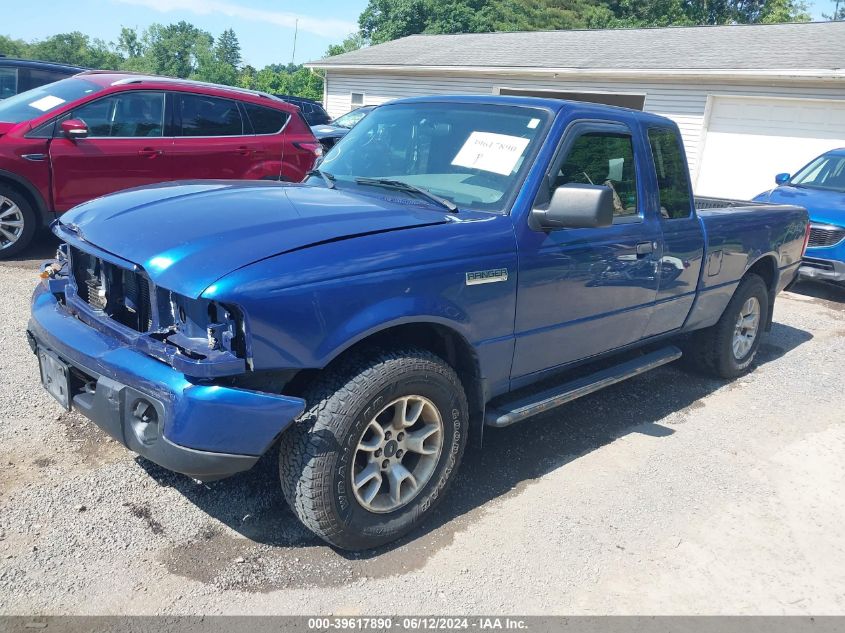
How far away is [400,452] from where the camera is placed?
3.16 metres

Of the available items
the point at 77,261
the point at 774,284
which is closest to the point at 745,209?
the point at 774,284

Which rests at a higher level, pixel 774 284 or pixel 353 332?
pixel 353 332

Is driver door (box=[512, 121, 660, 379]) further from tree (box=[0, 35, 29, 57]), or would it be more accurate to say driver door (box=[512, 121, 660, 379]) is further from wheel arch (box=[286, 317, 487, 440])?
tree (box=[0, 35, 29, 57])

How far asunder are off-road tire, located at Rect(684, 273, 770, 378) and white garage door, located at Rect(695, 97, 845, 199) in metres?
8.84

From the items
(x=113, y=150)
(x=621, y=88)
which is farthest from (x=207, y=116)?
(x=621, y=88)

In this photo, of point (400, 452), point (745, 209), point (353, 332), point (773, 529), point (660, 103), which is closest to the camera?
point (353, 332)

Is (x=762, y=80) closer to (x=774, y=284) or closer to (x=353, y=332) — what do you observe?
(x=774, y=284)

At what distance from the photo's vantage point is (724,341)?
5477 millimetres

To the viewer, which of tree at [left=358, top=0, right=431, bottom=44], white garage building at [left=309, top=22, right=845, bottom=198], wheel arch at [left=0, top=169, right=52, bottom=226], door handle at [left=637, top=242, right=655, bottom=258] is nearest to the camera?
door handle at [left=637, top=242, right=655, bottom=258]

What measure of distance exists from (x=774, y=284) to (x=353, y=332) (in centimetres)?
437

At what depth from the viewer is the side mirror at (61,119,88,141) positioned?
6.77 meters

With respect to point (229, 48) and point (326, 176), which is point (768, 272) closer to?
point (326, 176)

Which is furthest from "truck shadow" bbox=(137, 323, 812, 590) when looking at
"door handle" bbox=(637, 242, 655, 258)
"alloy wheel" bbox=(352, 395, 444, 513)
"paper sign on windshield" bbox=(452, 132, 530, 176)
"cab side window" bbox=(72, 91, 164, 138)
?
"cab side window" bbox=(72, 91, 164, 138)

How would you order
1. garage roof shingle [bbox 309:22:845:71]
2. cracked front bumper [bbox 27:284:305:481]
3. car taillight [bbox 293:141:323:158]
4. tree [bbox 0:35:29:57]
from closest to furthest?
cracked front bumper [bbox 27:284:305:481]
car taillight [bbox 293:141:323:158]
garage roof shingle [bbox 309:22:845:71]
tree [bbox 0:35:29:57]
